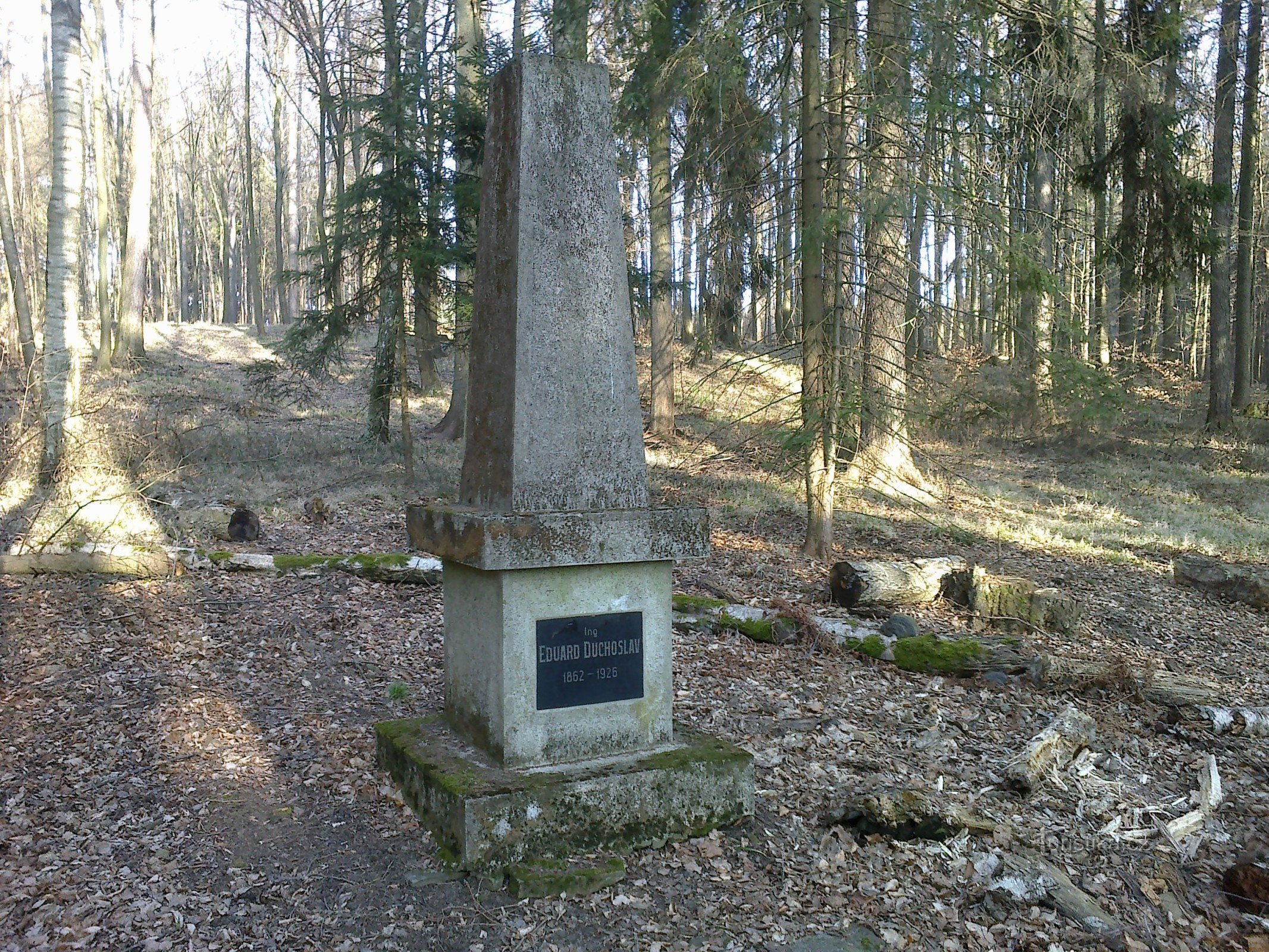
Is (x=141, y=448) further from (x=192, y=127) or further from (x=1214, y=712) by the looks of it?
(x=192, y=127)

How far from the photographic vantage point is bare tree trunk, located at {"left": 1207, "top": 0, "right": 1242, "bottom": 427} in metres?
18.1

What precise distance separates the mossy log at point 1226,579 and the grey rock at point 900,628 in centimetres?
407

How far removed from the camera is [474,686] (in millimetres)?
4414

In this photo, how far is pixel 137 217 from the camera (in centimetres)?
2188

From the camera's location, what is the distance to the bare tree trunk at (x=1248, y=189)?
18297mm

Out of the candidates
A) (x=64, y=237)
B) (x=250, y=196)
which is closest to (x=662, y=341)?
(x=64, y=237)

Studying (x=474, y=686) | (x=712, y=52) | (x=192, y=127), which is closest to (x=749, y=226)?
(x=712, y=52)

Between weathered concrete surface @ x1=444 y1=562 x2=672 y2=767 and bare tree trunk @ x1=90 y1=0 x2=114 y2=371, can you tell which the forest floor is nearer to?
weathered concrete surface @ x1=444 y1=562 x2=672 y2=767

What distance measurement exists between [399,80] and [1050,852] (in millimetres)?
12177

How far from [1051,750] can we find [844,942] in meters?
2.24

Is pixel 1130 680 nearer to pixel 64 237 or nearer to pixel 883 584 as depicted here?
pixel 883 584

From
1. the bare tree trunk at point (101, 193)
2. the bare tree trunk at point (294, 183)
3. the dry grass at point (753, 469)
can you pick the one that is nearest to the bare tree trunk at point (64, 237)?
the dry grass at point (753, 469)

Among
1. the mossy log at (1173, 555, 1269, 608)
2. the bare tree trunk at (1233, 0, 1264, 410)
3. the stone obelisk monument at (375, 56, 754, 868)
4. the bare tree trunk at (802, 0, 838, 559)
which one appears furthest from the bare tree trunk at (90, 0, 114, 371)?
the bare tree trunk at (1233, 0, 1264, 410)

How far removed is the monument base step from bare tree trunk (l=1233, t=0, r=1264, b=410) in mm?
18414
